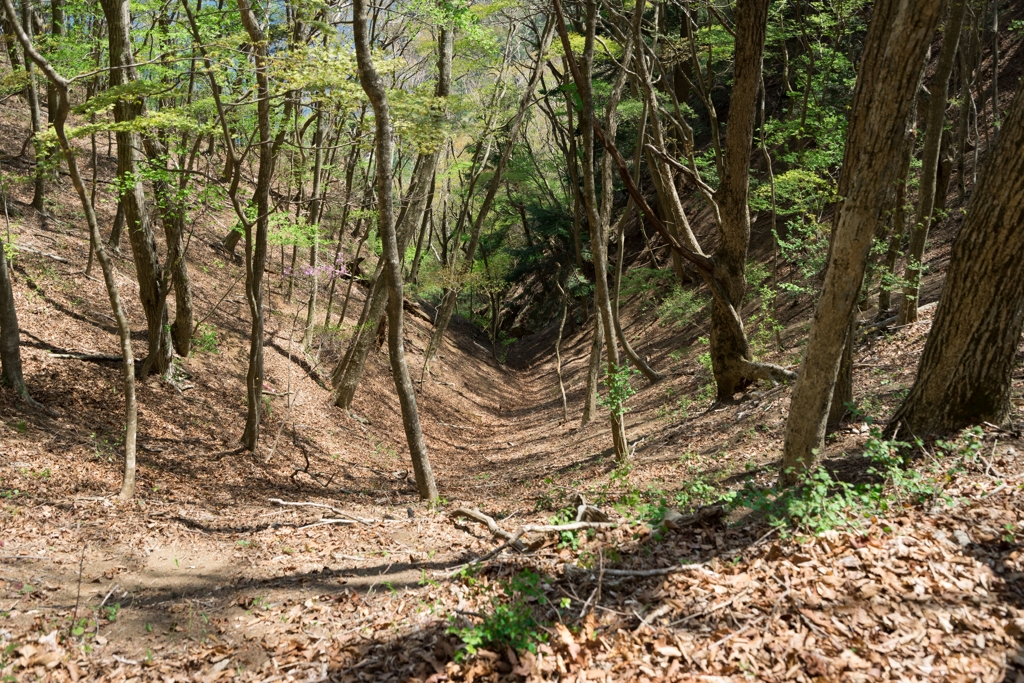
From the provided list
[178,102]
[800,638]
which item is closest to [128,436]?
[800,638]

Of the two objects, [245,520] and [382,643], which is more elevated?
[382,643]

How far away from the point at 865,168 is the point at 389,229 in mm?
4729

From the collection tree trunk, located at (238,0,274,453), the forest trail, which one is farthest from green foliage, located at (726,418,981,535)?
tree trunk, located at (238,0,274,453)

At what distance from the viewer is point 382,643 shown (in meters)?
4.35

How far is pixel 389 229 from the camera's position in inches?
290

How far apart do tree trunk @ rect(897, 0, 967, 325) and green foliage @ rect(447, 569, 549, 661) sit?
23.9 ft

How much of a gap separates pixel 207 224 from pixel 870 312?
18265mm

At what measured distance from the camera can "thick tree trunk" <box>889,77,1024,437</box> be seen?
482 cm

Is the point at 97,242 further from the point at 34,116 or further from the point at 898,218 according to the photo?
the point at 898,218

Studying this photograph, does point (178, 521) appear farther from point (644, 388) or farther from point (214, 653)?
point (644, 388)

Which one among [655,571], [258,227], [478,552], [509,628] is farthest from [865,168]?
[258,227]

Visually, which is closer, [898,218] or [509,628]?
[509,628]

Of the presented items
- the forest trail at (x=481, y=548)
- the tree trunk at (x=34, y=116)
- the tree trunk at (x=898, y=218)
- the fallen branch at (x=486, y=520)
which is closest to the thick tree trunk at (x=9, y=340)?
the forest trail at (x=481, y=548)

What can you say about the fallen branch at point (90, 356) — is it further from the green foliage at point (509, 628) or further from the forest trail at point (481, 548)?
the green foliage at point (509, 628)
